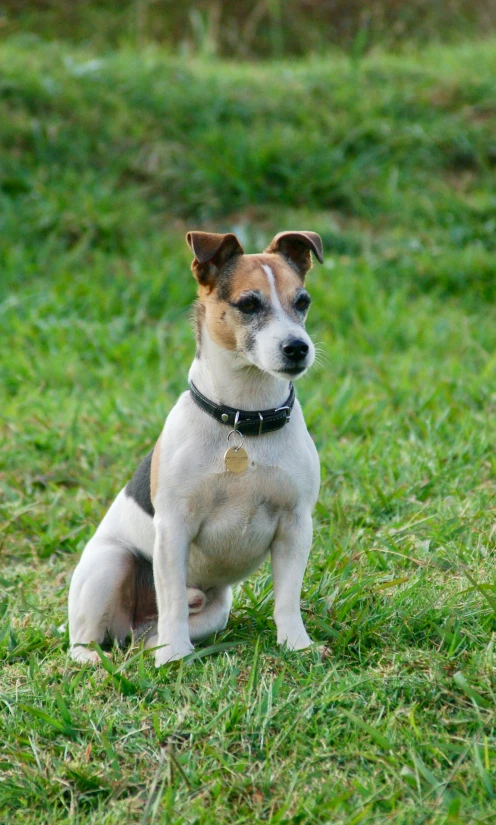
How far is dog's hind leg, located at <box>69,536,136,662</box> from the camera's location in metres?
3.47

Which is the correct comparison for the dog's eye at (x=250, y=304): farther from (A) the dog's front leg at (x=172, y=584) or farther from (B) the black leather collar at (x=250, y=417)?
(A) the dog's front leg at (x=172, y=584)

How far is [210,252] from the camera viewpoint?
335 centimetres

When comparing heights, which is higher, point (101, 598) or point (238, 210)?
point (101, 598)

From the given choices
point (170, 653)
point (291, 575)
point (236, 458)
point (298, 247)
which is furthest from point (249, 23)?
point (170, 653)

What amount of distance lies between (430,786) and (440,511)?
72.0 inches

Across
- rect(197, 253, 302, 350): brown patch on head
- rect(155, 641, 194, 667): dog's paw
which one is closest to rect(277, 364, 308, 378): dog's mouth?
rect(197, 253, 302, 350): brown patch on head

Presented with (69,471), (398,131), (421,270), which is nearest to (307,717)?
(69,471)

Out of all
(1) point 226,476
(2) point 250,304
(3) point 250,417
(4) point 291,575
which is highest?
(2) point 250,304

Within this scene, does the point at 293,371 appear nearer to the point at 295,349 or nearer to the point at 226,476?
the point at 295,349

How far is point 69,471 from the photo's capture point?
516cm

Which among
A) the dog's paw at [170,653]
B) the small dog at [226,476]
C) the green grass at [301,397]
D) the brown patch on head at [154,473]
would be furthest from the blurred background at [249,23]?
the dog's paw at [170,653]

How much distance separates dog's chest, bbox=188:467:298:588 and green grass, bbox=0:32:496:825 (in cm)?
34

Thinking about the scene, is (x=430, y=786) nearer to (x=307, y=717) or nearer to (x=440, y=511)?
(x=307, y=717)

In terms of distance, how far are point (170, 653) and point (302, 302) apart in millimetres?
1306
